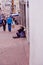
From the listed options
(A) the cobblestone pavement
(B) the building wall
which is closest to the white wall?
(A) the cobblestone pavement

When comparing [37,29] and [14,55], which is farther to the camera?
[14,55]

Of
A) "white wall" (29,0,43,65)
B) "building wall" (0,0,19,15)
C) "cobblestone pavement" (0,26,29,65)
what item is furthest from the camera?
"building wall" (0,0,19,15)

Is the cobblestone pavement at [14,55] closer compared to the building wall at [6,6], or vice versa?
the cobblestone pavement at [14,55]

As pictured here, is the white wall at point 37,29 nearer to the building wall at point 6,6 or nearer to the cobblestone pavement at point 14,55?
the cobblestone pavement at point 14,55

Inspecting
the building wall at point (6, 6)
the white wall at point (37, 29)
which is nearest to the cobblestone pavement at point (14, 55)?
the white wall at point (37, 29)

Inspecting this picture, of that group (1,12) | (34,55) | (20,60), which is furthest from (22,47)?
(1,12)

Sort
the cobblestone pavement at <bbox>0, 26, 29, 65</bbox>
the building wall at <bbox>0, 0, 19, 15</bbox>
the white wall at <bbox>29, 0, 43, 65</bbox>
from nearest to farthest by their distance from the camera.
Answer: the white wall at <bbox>29, 0, 43, 65</bbox> → the cobblestone pavement at <bbox>0, 26, 29, 65</bbox> → the building wall at <bbox>0, 0, 19, 15</bbox>

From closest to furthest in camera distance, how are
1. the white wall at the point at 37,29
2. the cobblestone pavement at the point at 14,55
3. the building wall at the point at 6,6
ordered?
1. the white wall at the point at 37,29
2. the cobblestone pavement at the point at 14,55
3. the building wall at the point at 6,6

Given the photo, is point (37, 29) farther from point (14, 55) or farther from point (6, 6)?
point (6, 6)

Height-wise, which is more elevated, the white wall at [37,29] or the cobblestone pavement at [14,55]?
the white wall at [37,29]

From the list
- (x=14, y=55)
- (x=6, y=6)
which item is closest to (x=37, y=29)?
(x=14, y=55)

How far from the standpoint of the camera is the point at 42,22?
2977 mm

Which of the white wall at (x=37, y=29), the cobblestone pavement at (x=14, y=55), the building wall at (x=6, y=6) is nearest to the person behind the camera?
the white wall at (x=37, y=29)

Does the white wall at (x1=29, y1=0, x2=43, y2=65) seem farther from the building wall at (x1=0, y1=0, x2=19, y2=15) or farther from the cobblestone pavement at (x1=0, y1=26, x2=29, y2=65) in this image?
the building wall at (x1=0, y1=0, x2=19, y2=15)
